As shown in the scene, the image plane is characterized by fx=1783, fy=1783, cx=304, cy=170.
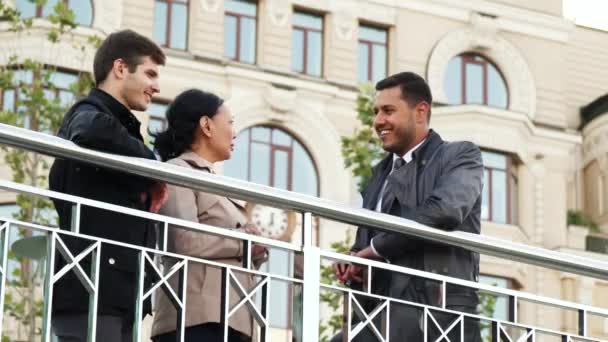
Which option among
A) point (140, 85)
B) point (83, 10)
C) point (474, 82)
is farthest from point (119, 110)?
point (474, 82)

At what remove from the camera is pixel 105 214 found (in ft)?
21.1

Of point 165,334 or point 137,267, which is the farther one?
point 165,334

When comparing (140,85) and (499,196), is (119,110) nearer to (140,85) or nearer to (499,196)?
(140,85)

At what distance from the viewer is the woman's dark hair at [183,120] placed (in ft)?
24.7

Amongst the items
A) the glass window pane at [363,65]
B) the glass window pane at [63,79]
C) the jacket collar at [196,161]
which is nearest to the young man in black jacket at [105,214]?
the jacket collar at [196,161]

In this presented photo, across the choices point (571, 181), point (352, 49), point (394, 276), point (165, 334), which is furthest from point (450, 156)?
point (571, 181)

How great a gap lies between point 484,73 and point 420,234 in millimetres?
29717

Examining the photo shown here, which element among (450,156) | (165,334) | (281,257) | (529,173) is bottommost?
(165,334)

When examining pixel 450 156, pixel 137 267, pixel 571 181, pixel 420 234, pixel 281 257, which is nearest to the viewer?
pixel 137 267

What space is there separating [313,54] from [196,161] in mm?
28095

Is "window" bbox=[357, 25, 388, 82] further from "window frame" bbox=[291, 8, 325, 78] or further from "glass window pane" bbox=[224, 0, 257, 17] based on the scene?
"glass window pane" bbox=[224, 0, 257, 17]

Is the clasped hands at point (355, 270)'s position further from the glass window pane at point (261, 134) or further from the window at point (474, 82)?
the window at point (474, 82)

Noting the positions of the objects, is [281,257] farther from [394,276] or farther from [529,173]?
[394,276]

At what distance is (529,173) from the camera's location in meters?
37.0
